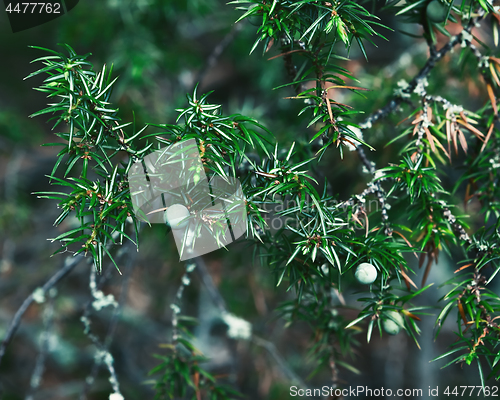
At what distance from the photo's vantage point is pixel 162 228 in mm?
930

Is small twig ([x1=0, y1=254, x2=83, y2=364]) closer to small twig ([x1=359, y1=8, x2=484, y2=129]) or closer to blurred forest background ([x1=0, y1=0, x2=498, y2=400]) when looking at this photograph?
blurred forest background ([x1=0, y1=0, x2=498, y2=400])

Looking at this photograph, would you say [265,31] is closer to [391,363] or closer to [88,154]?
[88,154]

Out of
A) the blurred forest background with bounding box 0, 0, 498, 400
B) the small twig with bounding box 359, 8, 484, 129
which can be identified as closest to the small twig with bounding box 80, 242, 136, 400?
the blurred forest background with bounding box 0, 0, 498, 400

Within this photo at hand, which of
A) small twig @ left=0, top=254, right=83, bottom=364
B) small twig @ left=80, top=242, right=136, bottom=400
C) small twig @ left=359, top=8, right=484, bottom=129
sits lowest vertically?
small twig @ left=80, top=242, right=136, bottom=400

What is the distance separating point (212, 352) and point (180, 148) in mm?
1143

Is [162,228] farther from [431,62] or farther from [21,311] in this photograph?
[431,62]

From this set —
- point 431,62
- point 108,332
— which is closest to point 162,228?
point 108,332

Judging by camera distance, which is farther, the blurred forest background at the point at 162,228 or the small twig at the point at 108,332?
the blurred forest background at the point at 162,228

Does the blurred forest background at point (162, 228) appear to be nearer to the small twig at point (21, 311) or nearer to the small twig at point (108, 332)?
the small twig at point (108, 332)

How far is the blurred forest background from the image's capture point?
102 cm

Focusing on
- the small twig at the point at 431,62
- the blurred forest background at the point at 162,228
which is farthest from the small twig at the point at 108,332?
the small twig at the point at 431,62

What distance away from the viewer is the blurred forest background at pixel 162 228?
1.02 m

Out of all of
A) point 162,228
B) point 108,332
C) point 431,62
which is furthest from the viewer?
point 162,228

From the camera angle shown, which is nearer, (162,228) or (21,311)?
(21,311)
